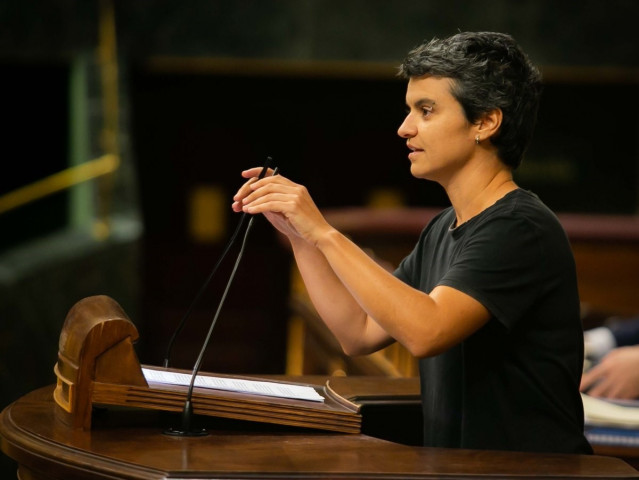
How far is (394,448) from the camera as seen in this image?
175cm

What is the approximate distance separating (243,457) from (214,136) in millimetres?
6842

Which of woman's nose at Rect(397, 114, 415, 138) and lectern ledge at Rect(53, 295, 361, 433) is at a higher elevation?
woman's nose at Rect(397, 114, 415, 138)

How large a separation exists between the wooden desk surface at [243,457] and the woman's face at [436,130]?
0.53 meters

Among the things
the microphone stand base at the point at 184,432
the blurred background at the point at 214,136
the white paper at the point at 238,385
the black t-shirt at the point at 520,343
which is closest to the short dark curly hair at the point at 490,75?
the black t-shirt at the point at 520,343

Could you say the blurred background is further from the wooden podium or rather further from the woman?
the wooden podium

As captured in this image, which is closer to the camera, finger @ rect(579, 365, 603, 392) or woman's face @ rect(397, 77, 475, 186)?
woman's face @ rect(397, 77, 475, 186)

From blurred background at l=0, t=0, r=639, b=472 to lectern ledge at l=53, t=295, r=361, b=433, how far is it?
3.19 meters

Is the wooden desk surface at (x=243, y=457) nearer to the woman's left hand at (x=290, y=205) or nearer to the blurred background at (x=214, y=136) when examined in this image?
the woman's left hand at (x=290, y=205)

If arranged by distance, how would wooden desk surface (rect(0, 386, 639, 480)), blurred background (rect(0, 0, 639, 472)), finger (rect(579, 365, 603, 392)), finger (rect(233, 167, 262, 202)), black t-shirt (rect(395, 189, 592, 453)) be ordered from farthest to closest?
1. blurred background (rect(0, 0, 639, 472))
2. finger (rect(579, 365, 603, 392))
3. finger (rect(233, 167, 262, 202))
4. black t-shirt (rect(395, 189, 592, 453))
5. wooden desk surface (rect(0, 386, 639, 480))

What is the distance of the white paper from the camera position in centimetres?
192

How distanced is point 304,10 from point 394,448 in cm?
574

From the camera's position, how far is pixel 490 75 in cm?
200

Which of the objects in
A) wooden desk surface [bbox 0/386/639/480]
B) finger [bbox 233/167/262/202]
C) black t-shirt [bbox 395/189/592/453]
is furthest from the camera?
finger [bbox 233/167/262/202]

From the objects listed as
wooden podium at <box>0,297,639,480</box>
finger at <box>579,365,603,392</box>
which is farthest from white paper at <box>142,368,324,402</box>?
finger at <box>579,365,603,392</box>
